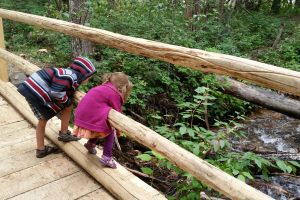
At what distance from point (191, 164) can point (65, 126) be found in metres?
1.74

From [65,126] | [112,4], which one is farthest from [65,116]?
[112,4]

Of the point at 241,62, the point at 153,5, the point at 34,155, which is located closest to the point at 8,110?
the point at 34,155

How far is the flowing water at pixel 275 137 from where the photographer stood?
5020 mm

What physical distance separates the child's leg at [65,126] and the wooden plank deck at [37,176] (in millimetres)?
167

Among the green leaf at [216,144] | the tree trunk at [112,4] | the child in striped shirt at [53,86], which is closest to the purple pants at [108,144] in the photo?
the child in striped shirt at [53,86]

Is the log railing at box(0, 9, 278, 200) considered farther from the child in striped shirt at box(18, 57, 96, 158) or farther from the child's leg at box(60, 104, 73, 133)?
the child's leg at box(60, 104, 73, 133)

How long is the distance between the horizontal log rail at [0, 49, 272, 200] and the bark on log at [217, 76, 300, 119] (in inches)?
→ 192

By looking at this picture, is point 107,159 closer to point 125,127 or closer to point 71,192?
point 71,192

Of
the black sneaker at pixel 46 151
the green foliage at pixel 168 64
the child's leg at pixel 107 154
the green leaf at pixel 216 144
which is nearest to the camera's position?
the child's leg at pixel 107 154

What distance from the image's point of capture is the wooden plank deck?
277cm

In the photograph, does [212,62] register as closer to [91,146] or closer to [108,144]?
[108,144]

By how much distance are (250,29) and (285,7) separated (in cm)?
781

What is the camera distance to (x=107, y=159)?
9.64 feet

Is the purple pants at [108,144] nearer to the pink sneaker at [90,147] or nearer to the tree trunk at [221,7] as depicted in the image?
the pink sneaker at [90,147]
